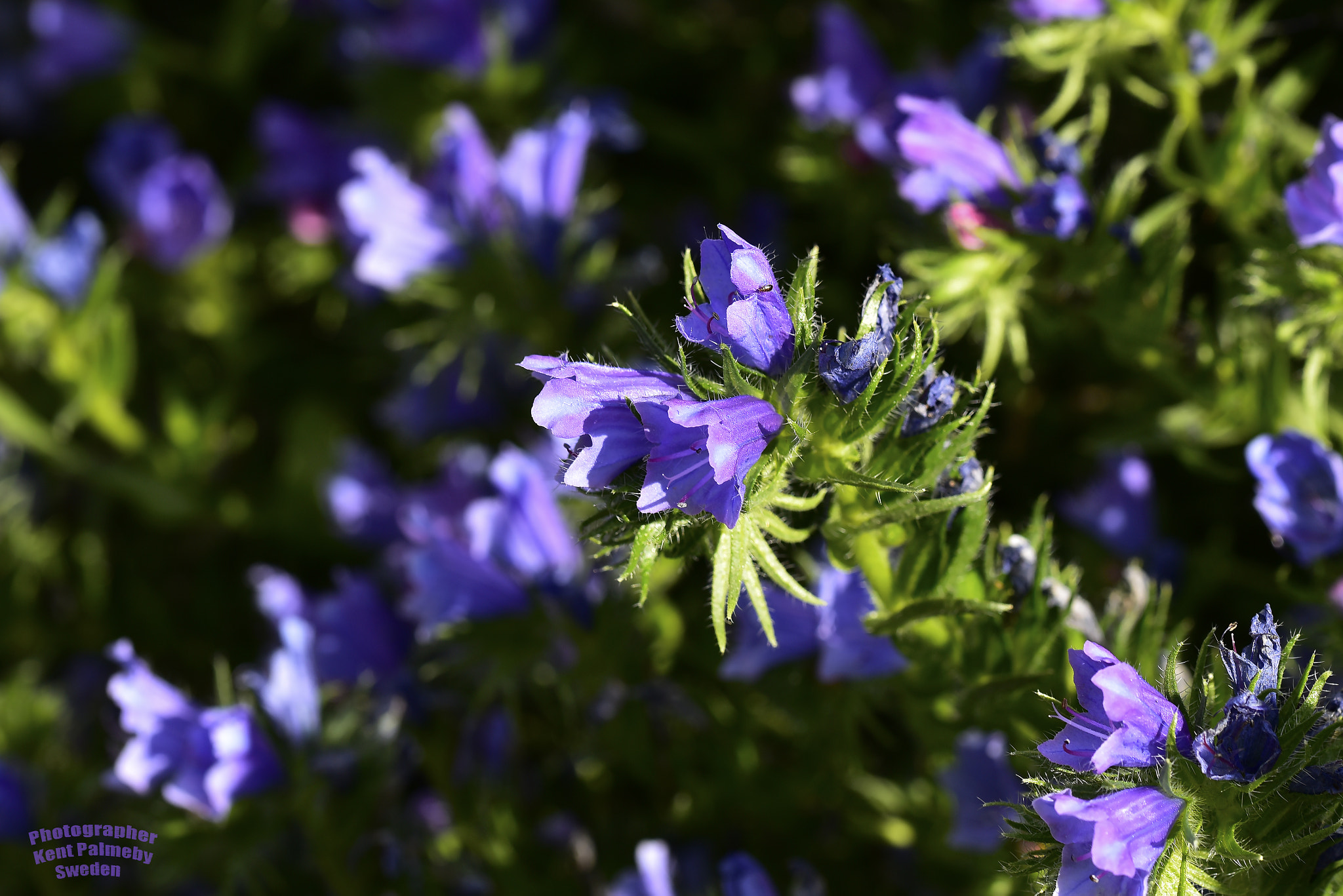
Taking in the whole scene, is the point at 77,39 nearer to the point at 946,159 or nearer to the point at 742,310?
the point at 946,159

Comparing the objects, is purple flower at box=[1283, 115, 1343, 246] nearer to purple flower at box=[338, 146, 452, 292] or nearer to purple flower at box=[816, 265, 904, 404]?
purple flower at box=[816, 265, 904, 404]

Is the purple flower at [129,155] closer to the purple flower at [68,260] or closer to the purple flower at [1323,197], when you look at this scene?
the purple flower at [68,260]

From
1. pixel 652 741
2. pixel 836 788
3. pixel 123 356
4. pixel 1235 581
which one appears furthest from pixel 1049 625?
pixel 123 356

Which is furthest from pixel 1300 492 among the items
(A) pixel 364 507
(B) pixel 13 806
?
(B) pixel 13 806

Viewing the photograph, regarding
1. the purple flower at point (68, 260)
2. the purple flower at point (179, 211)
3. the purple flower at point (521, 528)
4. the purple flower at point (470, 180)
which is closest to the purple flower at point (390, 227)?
the purple flower at point (470, 180)

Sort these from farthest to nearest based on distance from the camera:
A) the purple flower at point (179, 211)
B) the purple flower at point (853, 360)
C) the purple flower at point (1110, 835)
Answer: the purple flower at point (179, 211)
the purple flower at point (853, 360)
the purple flower at point (1110, 835)

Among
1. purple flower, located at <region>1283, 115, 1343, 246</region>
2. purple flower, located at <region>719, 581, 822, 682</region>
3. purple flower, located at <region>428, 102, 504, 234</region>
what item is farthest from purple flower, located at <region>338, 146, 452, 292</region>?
purple flower, located at <region>1283, 115, 1343, 246</region>
